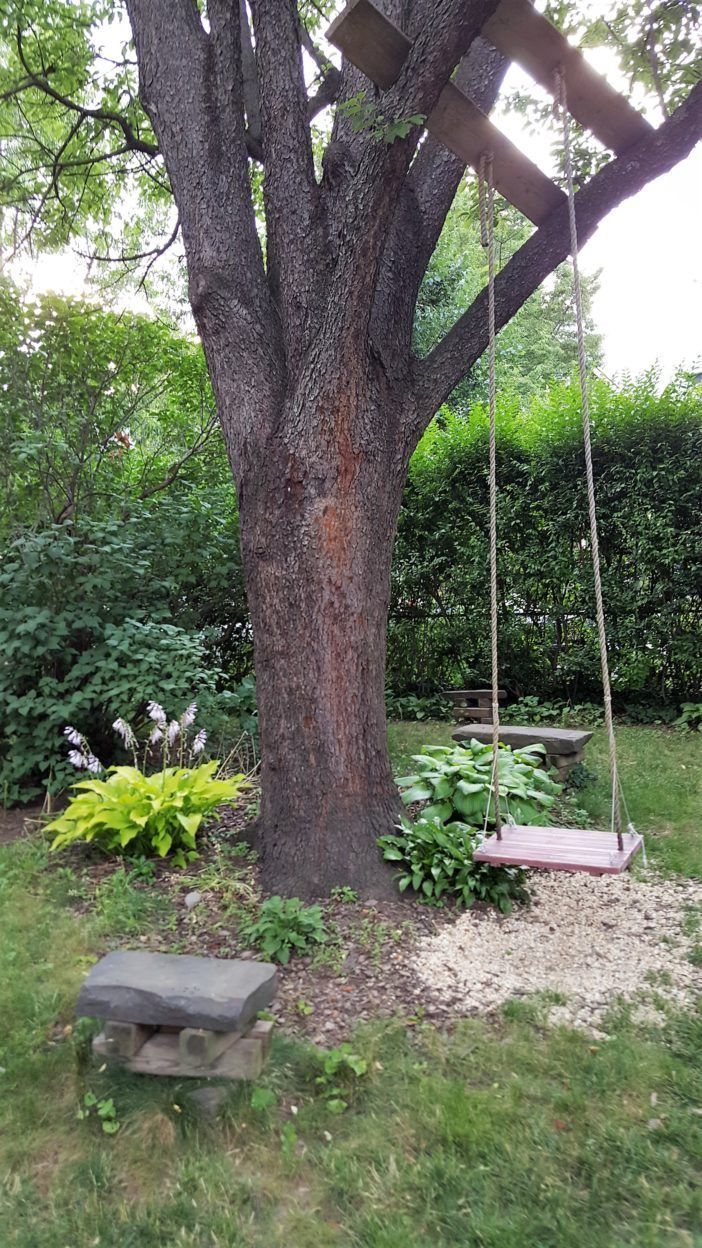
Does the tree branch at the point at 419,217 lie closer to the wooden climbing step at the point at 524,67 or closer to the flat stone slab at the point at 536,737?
the wooden climbing step at the point at 524,67

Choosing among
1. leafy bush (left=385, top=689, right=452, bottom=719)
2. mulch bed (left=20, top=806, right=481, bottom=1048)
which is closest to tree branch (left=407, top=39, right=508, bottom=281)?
mulch bed (left=20, top=806, right=481, bottom=1048)

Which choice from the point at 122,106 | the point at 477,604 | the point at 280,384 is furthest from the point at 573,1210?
the point at 122,106

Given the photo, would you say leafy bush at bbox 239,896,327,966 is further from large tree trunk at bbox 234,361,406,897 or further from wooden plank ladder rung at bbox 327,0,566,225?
wooden plank ladder rung at bbox 327,0,566,225

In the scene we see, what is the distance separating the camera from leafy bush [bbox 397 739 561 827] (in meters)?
3.73

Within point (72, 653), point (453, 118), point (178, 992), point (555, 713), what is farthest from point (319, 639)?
point (555, 713)

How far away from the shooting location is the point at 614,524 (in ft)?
22.5

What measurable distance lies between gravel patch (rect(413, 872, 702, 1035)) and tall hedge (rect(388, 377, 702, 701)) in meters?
3.56

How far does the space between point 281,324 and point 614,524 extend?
413cm

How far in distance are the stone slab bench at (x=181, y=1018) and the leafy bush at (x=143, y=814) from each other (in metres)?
1.37

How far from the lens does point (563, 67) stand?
3.18m

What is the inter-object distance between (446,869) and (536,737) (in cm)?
182

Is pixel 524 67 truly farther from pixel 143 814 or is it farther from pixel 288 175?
pixel 143 814

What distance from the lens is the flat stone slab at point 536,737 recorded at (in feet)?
16.2

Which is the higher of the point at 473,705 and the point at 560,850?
the point at 473,705
